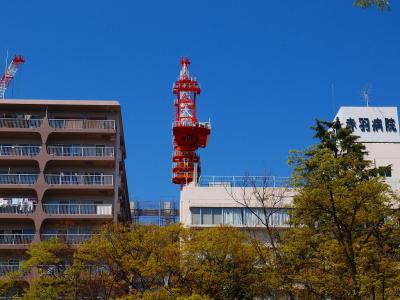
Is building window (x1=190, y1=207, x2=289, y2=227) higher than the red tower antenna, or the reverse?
the red tower antenna

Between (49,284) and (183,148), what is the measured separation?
3129 centimetres

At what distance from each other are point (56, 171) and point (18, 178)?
2863 millimetres

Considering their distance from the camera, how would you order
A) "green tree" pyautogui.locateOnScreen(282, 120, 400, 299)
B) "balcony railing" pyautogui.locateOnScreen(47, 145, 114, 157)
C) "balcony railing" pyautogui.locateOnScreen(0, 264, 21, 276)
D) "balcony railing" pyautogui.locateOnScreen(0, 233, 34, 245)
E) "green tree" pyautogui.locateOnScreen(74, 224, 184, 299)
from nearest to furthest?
"green tree" pyautogui.locateOnScreen(282, 120, 400, 299) < "green tree" pyautogui.locateOnScreen(74, 224, 184, 299) < "balcony railing" pyautogui.locateOnScreen(0, 264, 21, 276) < "balcony railing" pyautogui.locateOnScreen(0, 233, 34, 245) < "balcony railing" pyautogui.locateOnScreen(47, 145, 114, 157)

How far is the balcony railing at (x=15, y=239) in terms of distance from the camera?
45469mm

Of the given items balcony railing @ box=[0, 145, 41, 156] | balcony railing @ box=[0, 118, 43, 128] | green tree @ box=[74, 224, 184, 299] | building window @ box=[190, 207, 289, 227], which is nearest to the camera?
green tree @ box=[74, 224, 184, 299]

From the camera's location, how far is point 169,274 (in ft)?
102

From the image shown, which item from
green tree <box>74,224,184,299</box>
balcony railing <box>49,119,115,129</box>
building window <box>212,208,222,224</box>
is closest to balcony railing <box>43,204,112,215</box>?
balcony railing <box>49,119,115,129</box>

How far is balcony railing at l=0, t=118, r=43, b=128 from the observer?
158 ft

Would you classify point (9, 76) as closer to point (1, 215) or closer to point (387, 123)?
point (1, 215)

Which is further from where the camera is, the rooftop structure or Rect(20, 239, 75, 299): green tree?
the rooftop structure

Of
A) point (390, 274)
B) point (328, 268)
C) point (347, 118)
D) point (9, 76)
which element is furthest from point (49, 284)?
point (9, 76)

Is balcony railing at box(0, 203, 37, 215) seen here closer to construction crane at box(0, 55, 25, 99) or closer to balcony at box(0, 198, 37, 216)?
balcony at box(0, 198, 37, 216)

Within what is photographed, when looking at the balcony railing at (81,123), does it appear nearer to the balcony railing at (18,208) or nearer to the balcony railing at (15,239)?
the balcony railing at (18,208)

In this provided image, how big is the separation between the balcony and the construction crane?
14.5 metres
